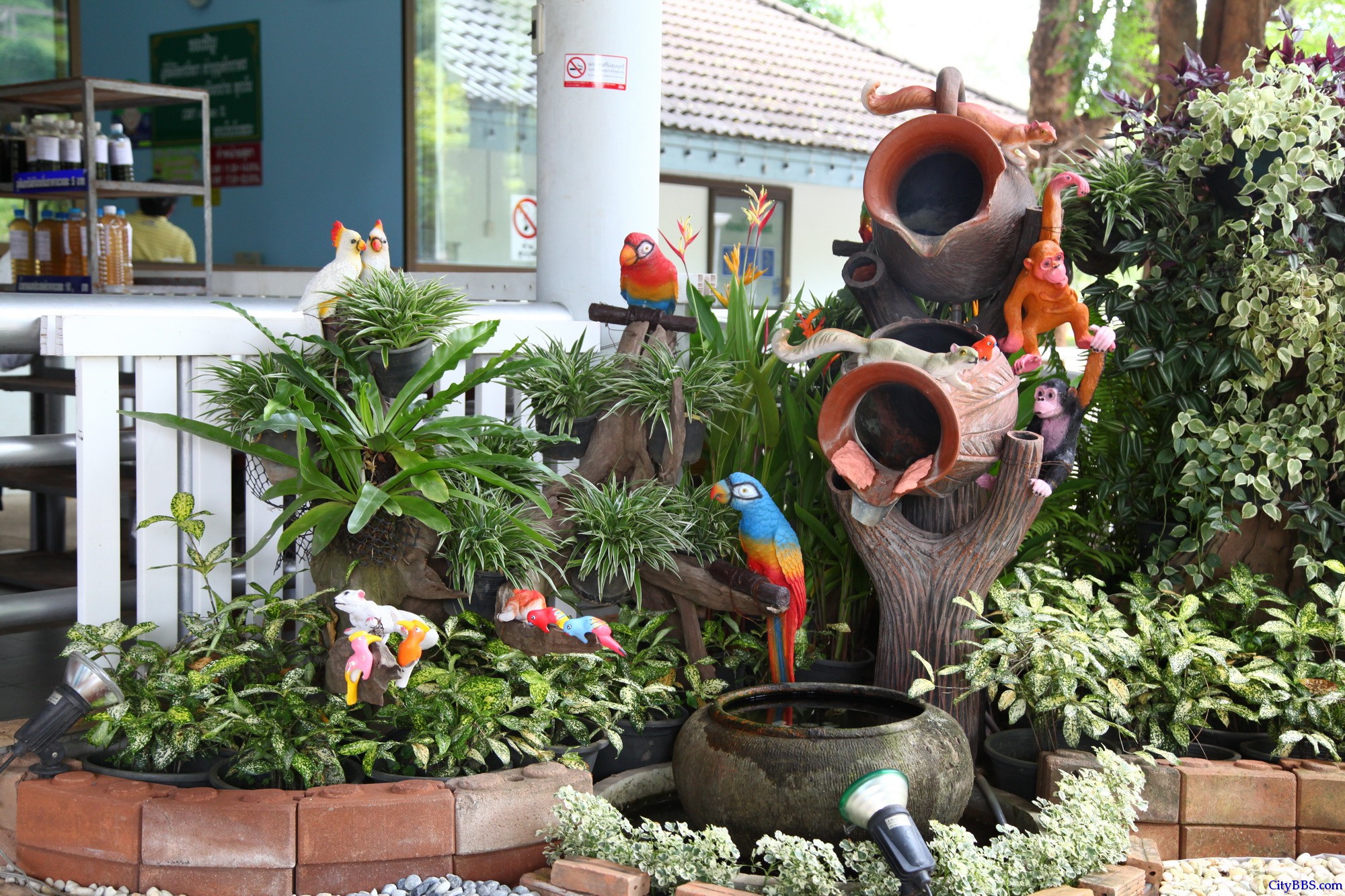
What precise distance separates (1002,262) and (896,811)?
1.31 meters

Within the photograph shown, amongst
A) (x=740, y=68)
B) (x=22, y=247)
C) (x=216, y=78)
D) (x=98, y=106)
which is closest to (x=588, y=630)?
(x=22, y=247)

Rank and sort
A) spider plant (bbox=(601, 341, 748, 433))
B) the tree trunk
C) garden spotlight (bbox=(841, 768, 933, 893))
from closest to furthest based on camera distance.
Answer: garden spotlight (bbox=(841, 768, 933, 893)), spider plant (bbox=(601, 341, 748, 433)), the tree trunk

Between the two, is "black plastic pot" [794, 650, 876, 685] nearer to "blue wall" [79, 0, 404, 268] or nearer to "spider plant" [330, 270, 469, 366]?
"spider plant" [330, 270, 469, 366]

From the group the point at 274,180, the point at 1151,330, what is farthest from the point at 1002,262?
the point at 274,180

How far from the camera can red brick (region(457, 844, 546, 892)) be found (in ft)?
6.98

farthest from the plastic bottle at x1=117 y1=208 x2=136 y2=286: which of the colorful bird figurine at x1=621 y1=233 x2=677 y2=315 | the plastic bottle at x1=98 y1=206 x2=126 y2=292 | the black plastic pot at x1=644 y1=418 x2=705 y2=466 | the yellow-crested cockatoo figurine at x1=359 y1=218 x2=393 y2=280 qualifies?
the black plastic pot at x1=644 y1=418 x2=705 y2=466

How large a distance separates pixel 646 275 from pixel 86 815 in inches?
62.9

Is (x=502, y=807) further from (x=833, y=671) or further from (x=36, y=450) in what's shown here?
(x=36, y=450)

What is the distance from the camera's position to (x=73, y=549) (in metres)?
4.92

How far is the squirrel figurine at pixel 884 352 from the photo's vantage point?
2.46 metres

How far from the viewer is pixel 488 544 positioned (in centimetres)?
243

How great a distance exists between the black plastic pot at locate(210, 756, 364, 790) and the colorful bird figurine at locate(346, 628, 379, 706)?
0.26 m

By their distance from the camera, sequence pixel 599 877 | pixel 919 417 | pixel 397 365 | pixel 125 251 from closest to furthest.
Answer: pixel 599 877, pixel 397 365, pixel 919 417, pixel 125 251

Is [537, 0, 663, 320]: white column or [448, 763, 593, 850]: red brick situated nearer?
[448, 763, 593, 850]: red brick
